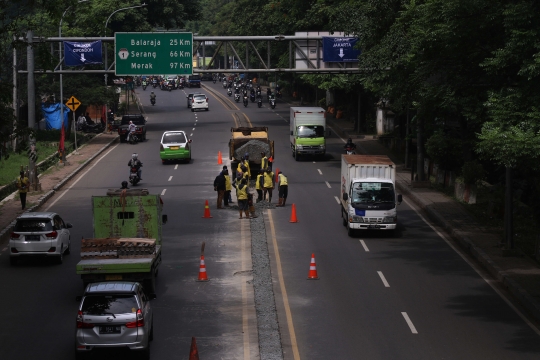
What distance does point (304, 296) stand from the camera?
2228 cm

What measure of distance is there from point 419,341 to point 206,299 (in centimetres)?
605

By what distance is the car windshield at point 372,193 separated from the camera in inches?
1181

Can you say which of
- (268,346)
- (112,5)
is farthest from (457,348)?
(112,5)

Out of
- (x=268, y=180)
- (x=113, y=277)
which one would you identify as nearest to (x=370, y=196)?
(x=268, y=180)

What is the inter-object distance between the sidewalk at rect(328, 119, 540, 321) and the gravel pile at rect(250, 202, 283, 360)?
6.32 m

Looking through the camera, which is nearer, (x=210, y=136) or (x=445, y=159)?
(x=445, y=159)

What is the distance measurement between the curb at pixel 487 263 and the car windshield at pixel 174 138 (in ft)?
52.2

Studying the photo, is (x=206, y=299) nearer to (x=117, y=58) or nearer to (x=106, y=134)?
Answer: (x=117, y=58)

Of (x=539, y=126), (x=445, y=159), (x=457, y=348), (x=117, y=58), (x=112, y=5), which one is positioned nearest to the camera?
(x=457, y=348)

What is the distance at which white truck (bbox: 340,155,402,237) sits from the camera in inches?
1167

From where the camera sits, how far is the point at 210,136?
206 feet

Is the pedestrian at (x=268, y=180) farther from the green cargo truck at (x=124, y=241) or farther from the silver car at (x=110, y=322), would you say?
the silver car at (x=110, y=322)

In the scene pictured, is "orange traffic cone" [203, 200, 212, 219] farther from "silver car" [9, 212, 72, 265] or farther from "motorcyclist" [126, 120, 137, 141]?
"motorcyclist" [126, 120, 137, 141]

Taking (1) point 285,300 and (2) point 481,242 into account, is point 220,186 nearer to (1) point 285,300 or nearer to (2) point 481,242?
(2) point 481,242
